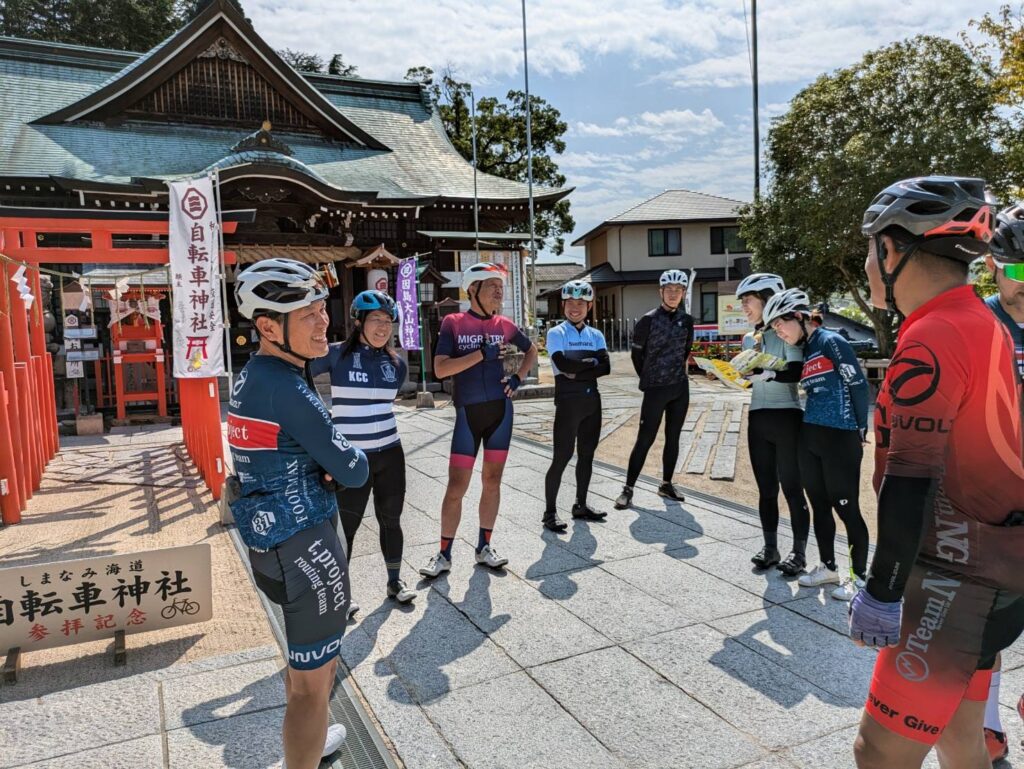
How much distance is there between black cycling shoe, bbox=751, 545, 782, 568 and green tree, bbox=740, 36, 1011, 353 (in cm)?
1408

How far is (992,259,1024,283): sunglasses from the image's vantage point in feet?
8.79

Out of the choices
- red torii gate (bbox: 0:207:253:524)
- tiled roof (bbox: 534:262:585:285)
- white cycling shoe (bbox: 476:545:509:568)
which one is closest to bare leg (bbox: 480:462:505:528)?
white cycling shoe (bbox: 476:545:509:568)

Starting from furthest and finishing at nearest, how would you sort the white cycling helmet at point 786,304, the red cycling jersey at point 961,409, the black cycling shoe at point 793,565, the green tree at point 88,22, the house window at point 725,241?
the house window at point 725,241 < the green tree at point 88,22 < the black cycling shoe at point 793,565 < the white cycling helmet at point 786,304 < the red cycling jersey at point 961,409

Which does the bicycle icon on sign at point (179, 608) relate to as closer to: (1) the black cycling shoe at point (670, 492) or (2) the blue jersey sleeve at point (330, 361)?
(2) the blue jersey sleeve at point (330, 361)

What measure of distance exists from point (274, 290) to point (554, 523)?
3.73m

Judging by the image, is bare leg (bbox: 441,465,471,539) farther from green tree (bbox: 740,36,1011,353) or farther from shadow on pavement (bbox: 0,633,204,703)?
green tree (bbox: 740,36,1011,353)

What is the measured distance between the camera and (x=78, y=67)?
735 inches

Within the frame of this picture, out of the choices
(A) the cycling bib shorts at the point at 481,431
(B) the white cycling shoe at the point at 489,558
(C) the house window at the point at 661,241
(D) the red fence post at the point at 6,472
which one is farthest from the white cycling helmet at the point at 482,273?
(C) the house window at the point at 661,241

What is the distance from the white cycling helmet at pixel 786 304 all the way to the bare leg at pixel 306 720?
3.33 meters

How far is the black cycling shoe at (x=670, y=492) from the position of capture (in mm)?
6418

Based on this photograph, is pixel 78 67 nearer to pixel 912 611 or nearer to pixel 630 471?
pixel 630 471

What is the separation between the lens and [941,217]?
179cm

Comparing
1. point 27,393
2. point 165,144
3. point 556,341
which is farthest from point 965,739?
point 165,144

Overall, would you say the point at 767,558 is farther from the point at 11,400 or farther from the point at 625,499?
the point at 11,400
